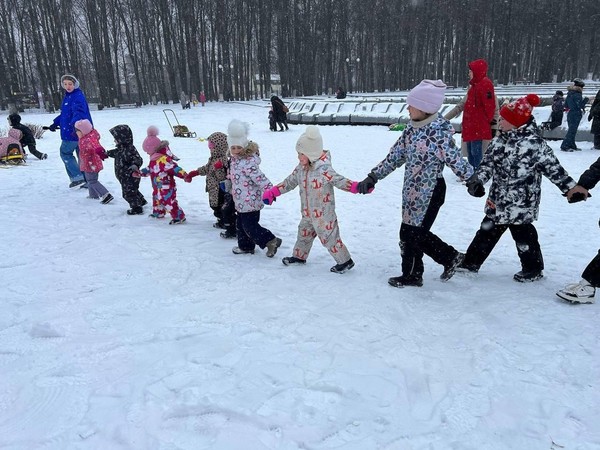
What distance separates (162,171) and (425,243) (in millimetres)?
3778

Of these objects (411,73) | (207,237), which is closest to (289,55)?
(411,73)

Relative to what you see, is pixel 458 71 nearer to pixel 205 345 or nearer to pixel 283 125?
pixel 283 125

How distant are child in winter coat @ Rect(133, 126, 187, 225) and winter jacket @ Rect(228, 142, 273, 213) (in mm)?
1334

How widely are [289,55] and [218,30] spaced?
733cm

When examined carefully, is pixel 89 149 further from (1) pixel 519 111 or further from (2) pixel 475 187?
(1) pixel 519 111

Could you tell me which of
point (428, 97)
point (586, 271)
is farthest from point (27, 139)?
point (586, 271)

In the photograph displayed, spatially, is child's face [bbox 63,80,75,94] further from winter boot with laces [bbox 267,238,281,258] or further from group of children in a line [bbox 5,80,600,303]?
winter boot with laces [bbox 267,238,281,258]

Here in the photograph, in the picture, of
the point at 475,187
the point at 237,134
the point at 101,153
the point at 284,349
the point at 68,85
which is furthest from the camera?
the point at 68,85

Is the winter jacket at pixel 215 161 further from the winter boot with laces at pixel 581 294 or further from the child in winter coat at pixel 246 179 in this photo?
the winter boot with laces at pixel 581 294

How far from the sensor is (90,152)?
7.01 meters

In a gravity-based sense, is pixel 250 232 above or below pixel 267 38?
below

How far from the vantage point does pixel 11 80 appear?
3912cm

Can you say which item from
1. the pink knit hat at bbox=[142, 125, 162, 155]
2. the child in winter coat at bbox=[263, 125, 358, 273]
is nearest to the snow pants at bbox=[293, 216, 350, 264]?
the child in winter coat at bbox=[263, 125, 358, 273]

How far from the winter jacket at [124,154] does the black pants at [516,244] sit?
4.77m
